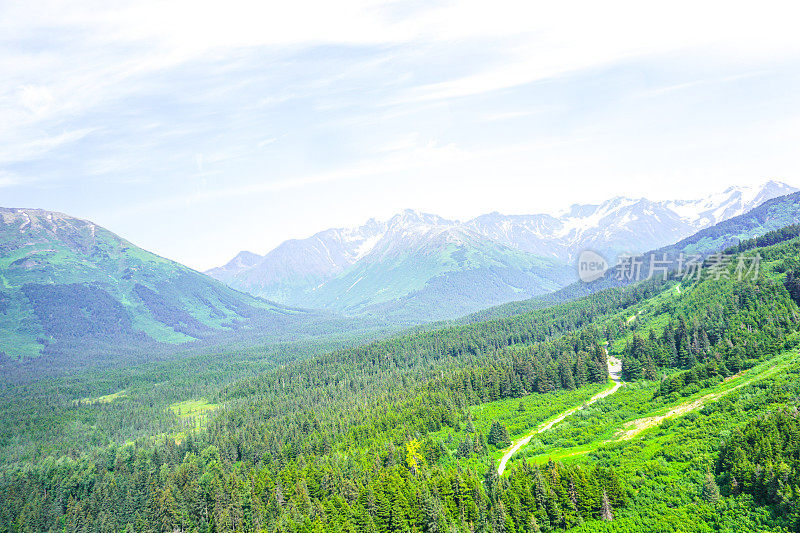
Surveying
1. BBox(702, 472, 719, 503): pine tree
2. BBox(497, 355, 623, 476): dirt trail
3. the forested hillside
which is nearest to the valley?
BBox(702, 472, 719, 503): pine tree

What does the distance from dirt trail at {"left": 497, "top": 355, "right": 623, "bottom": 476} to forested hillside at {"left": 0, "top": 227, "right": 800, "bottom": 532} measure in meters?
2.65

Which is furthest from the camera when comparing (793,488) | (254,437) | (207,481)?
(254,437)

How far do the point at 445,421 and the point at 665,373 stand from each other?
197ft

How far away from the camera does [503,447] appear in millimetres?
97375

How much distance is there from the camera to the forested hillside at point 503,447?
198 ft

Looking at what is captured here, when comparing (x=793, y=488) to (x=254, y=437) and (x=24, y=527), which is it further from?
(x=24, y=527)

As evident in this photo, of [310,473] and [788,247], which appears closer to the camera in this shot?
[310,473]

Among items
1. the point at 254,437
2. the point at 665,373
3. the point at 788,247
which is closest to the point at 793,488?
the point at 665,373

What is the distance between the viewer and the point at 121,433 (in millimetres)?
169250

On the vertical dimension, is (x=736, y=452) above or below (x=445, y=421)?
above

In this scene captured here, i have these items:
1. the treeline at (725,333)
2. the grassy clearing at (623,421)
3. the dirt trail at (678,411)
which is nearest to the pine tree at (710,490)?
the grassy clearing at (623,421)

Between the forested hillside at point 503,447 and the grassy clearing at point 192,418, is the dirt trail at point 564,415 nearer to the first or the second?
the forested hillside at point 503,447

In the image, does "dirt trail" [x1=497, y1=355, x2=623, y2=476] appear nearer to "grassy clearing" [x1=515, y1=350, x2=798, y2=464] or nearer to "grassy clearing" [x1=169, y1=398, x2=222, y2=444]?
"grassy clearing" [x1=515, y1=350, x2=798, y2=464]

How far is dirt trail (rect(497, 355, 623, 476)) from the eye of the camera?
3638 inches
